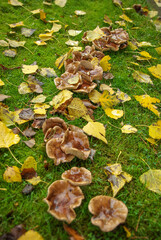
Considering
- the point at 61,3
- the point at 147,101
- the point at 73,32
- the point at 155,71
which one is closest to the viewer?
the point at 147,101

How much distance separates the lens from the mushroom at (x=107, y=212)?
1835mm

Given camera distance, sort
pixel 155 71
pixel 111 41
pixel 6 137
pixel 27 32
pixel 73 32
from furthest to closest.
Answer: pixel 73 32 → pixel 27 32 → pixel 111 41 → pixel 155 71 → pixel 6 137

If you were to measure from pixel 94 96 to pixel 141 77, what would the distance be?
1.31m

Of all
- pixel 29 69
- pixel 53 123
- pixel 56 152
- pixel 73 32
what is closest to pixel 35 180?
pixel 56 152

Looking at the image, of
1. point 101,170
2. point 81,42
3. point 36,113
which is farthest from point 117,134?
point 81,42

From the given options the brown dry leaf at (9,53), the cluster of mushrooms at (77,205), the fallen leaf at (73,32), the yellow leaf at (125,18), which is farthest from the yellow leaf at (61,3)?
the cluster of mushrooms at (77,205)

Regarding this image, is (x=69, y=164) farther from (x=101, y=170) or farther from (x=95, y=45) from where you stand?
(x=95, y=45)

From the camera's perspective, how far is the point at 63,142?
2.38m

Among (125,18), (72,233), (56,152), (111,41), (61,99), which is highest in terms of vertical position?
(125,18)

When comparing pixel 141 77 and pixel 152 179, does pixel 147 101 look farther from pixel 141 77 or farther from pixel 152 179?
pixel 152 179

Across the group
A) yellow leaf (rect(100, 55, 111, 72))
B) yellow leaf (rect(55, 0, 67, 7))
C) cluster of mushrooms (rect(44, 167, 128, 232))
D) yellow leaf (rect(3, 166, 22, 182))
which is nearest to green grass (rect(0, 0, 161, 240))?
yellow leaf (rect(3, 166, 22, 182))

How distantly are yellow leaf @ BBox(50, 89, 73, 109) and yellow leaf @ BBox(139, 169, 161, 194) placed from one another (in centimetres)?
153

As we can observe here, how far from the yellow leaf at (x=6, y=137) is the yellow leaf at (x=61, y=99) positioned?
0.79 metres

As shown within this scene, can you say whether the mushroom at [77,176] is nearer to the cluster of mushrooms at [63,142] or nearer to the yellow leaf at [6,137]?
the cluster of mushrooms at [63,142]
